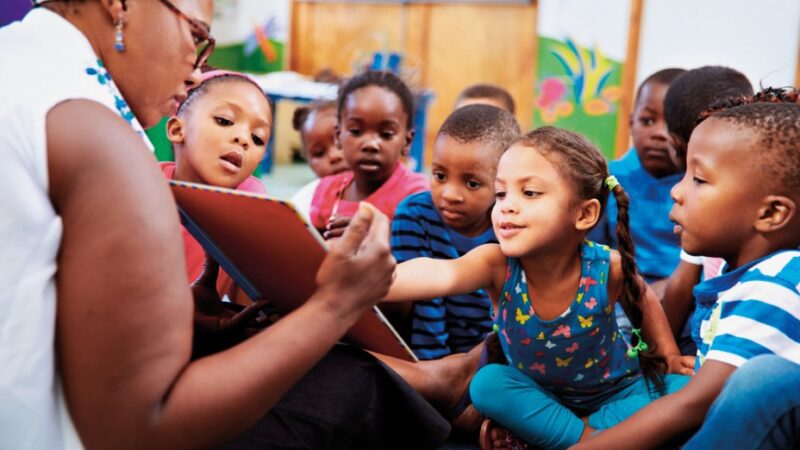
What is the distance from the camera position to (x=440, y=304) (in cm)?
206

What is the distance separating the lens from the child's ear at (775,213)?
130cm

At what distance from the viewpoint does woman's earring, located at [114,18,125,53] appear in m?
0.98

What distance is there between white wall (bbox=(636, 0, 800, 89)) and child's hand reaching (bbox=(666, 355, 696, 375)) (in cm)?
386

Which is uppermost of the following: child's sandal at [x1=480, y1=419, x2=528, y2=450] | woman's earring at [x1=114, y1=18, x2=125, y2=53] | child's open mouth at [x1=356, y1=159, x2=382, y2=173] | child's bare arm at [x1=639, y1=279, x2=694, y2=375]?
woman's earring at [x1=114, y1=18, x2=125, y2=53]

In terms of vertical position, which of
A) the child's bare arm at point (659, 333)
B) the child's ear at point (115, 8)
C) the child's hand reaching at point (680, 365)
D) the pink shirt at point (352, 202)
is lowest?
the child's hand reaching at point (680, 365)

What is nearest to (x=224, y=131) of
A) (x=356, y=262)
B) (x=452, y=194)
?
(x=452, y=194)

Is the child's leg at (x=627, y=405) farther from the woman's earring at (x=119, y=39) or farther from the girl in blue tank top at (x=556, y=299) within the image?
the woman's earring at (x=119, y=39)

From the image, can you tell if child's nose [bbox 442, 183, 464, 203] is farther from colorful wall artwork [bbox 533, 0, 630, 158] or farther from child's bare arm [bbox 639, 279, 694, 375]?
colorful wall artwork [bbox 533, 0, 630, 158]

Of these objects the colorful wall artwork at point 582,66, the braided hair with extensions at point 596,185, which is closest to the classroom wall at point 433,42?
the colorful wall artwork at point 582,66

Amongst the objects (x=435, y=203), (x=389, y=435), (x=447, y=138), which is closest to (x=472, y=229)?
(x=435, y=203)

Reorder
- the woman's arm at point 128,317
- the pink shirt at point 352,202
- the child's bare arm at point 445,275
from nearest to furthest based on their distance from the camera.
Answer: the woman's arm at point 128,317 < the child's bare arm at point 445,275 < the pink shirt at point 352,202

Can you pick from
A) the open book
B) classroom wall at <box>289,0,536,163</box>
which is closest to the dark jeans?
the open book

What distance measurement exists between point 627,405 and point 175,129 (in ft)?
4.08

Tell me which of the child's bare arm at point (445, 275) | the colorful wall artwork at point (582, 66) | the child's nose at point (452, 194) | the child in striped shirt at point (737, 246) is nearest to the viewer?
the child in striped shirt at point (737, 246)
